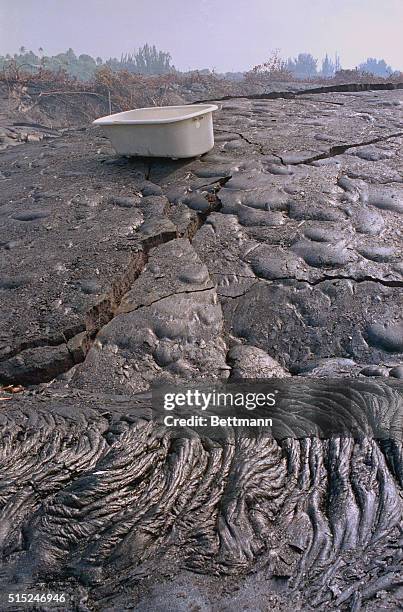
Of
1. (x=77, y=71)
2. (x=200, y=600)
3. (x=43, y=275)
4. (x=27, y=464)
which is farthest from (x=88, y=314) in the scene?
(x=77, y=71)

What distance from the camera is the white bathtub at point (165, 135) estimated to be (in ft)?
14.9

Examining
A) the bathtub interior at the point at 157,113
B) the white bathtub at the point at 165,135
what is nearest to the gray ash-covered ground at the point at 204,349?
the white bathtub at the point at 165,135

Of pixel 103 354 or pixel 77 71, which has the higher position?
pixel 77 71

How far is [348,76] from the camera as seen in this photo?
1384cm

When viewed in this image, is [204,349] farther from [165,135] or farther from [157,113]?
[157,113]

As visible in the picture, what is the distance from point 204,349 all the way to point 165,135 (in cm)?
235

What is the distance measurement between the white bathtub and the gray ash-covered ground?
113 mm

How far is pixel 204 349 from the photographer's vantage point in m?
2.81

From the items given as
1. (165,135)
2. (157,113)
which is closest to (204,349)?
(165,135)

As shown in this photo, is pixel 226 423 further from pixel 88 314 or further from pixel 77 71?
pixel 77 71

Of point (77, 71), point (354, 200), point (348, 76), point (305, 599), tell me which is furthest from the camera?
point (77, 71)

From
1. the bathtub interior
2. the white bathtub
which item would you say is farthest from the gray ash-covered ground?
the bathtub interior

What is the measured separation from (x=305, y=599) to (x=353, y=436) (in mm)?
568

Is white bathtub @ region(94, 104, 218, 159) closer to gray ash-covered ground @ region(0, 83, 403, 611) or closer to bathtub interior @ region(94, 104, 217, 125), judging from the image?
gray ash-covered ground @ region(0, 83, 403, 611)
